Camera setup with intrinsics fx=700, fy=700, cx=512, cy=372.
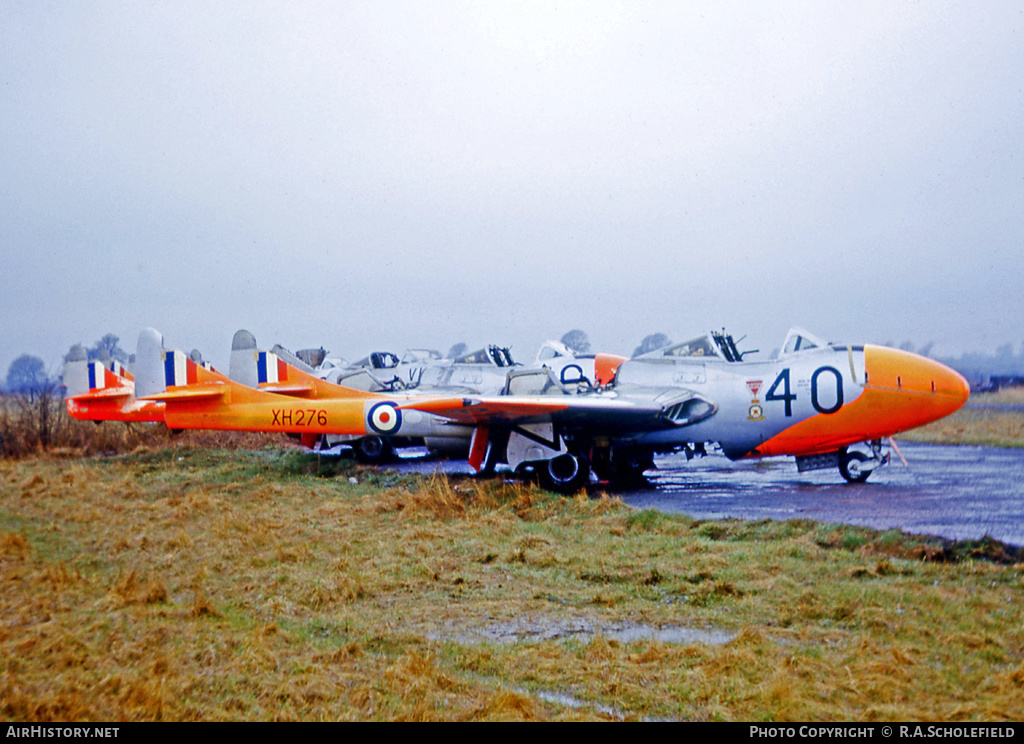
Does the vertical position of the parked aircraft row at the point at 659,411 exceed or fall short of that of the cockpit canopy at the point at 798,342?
it falls short

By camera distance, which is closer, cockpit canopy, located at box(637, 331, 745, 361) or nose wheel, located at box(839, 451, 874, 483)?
nose wheel, located at box(839, 451, 874, 483)

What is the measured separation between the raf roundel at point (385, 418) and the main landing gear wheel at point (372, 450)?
2465mm

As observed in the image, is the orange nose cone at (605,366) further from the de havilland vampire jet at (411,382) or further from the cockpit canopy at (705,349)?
the cockpit canopy at (705,349)

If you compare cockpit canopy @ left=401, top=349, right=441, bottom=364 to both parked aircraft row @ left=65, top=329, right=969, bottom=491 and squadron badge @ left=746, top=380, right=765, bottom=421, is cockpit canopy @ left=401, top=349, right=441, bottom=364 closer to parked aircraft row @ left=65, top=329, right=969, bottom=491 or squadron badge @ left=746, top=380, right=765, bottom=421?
parked aircraft row @ left=65, top=329, right=969, bottom=491

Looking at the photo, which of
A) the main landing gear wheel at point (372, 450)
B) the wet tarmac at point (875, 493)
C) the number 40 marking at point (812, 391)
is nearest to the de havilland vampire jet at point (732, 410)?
the number 40 marking at point (812, 391)

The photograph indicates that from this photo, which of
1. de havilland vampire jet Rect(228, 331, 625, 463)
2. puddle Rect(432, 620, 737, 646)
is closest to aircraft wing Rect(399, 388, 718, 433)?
de havilland vampire jet Rect(228, 331, 625, 463)

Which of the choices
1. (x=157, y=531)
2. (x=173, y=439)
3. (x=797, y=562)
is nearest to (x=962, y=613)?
(x=797, y=562)

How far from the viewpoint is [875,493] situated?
29.7 ft

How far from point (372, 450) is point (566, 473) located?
237 inches

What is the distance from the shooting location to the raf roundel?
12594mm

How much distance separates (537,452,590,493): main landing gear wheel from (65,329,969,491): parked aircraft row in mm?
17

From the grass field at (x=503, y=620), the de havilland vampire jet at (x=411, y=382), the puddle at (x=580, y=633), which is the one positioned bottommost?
the puddle at (x=580, y=633)

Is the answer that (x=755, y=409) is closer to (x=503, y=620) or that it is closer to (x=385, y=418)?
(x=385, y=418)

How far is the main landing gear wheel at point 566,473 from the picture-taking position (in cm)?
1061
